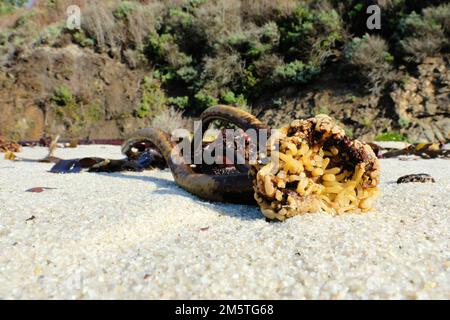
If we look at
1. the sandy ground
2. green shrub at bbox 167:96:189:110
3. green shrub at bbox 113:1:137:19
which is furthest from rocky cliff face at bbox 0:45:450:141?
the sandy ground

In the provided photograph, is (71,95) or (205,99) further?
(71,95)

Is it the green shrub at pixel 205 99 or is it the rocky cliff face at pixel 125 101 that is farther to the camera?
the green shrub at pixel 205 99

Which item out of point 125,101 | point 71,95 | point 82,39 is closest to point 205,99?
point 125,101

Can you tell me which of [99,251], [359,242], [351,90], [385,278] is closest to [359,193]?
[359,242]

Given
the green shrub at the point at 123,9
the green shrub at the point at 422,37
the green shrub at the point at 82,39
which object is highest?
the green shrub at the point at 123,9

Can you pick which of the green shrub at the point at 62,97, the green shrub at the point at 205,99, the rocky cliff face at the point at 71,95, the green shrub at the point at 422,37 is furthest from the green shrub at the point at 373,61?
the green shrub at the point at 62,97

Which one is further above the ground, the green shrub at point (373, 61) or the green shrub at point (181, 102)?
the green shrub at point (373, 61)

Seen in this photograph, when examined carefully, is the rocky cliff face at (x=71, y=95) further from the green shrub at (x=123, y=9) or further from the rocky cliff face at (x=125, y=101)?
the green shrub at (x=123, y=9)

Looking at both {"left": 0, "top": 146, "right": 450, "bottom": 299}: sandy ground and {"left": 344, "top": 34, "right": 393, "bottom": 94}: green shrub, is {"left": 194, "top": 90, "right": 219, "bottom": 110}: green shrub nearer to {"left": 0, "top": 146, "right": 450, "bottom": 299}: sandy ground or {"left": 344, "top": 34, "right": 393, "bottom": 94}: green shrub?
{"left": 344, "top": 34, "right": 393, "bottom": 94}: green shrub

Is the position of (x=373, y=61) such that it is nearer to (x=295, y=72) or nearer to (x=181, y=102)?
(x=295, y=72)

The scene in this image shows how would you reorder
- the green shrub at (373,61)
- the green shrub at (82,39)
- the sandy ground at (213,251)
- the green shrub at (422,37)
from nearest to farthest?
the sandy ground at (213,251), the green shrub at (422,37), the green shrub at (373,61), the green shrub at (82,39)
